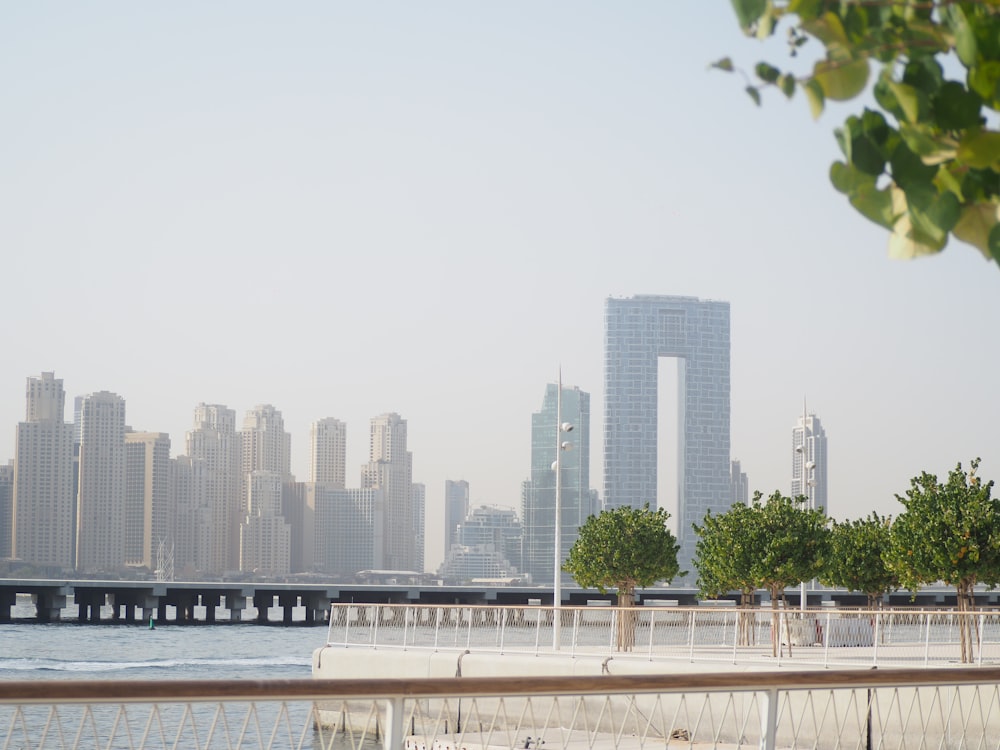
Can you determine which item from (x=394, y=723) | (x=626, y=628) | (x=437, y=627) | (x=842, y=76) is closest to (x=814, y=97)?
(x=842, y=76)

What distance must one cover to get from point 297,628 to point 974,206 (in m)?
93.4

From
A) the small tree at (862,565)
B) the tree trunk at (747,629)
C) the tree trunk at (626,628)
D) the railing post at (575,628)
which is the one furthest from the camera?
the small tree at (862,565)

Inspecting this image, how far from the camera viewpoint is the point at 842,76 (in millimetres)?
3213

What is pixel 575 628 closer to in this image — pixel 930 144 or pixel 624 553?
pixel 624 553

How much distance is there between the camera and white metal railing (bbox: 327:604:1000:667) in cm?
2555

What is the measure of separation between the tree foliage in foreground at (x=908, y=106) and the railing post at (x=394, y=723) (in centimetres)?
331

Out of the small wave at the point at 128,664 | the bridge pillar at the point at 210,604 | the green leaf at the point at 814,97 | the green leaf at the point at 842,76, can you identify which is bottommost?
the bridge pillar at the point at 210,604

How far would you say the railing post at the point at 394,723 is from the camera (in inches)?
229

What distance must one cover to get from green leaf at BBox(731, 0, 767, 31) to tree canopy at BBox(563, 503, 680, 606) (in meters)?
31.8

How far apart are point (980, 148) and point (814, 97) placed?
1.31 ft

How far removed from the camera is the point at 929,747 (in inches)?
780

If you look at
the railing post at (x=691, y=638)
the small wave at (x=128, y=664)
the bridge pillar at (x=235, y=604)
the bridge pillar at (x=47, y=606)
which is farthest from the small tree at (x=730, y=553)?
the bridge pillar at (x=47, y=606)

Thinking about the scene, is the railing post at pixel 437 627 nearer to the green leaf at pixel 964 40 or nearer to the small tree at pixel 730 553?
the small tree at pixel 730 553

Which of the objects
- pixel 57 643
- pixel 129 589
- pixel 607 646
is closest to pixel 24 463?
pixel 129 589
